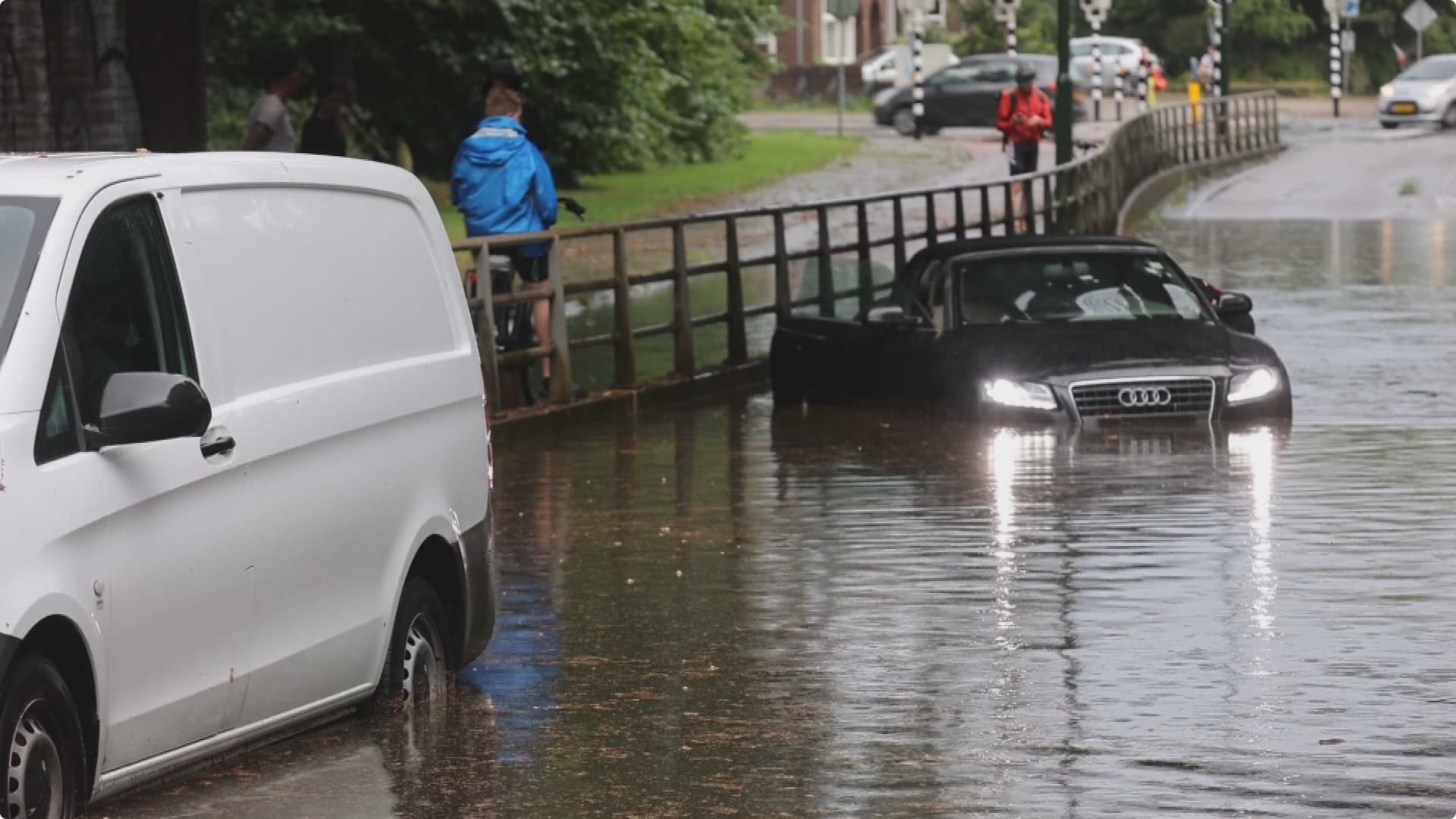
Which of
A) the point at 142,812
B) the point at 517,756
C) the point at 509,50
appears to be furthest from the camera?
the point at 509,50

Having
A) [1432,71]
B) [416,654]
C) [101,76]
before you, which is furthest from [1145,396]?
[1432,71]

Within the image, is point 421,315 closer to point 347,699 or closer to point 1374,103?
point 347,699

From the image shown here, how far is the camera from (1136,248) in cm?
1836

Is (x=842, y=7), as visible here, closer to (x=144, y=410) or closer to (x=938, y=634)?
(x=938, y=634)

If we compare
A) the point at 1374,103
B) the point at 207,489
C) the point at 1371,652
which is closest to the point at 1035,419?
the point at 1371,652

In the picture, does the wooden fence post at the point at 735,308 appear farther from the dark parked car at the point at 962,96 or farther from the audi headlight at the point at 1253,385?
the dark parked car at the point at 962,96

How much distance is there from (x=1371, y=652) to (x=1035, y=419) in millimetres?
7377

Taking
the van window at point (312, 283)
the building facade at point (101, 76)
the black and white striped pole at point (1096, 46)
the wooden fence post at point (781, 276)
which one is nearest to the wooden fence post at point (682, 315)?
the wooden fence post at point (781, 276)

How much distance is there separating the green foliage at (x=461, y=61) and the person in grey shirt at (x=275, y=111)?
15.0 meters

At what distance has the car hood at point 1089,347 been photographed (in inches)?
679

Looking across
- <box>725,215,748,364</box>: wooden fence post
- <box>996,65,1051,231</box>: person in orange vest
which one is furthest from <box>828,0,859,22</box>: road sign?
<box>725,215,748,364</box>: wooden fence post

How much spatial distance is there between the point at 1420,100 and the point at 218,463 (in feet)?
198

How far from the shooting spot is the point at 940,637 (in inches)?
406

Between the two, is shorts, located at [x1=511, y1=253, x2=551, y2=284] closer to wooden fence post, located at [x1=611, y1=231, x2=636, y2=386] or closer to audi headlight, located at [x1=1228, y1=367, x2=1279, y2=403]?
wooden fence post, located at [x1=611, y1=231, x2=636, y2=386]
